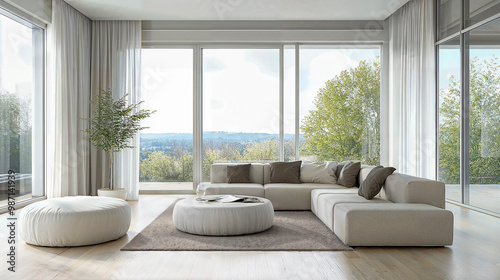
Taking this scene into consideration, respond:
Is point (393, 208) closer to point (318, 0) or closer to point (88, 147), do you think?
point (318, 0)

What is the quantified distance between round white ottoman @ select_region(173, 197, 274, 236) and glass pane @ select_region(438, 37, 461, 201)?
3.14 m

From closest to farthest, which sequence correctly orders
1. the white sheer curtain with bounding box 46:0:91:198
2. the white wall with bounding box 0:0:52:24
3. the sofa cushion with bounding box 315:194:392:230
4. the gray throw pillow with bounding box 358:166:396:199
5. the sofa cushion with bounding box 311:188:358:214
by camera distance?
the sofa cushion with bounding box 315:194:392:230
the gray throw pillow with bounding box 358:166:396:199
the sofa cushion with bounding box 311:188:358:214
the white wall with bounding box 0:0:52:24
the white sheer curtain with bounding box 46:0:91:198

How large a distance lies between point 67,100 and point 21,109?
2.85ft

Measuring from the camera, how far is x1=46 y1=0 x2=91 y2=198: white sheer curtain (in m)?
6.09

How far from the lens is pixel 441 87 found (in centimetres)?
607

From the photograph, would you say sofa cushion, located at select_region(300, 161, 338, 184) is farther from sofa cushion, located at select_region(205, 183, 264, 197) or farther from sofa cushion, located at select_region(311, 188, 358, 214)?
sofa cushion, located at select_region(205, 183, 264, 197)

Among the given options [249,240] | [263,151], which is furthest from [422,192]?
[263,151]

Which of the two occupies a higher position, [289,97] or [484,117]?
[289,97]

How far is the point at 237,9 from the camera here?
6.61 meters

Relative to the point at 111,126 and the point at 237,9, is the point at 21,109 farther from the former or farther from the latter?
the point at 237,9

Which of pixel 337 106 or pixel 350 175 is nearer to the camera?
pixel 350 175

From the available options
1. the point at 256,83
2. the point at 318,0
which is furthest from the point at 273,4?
the point at 256,83

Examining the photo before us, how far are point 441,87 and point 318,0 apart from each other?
7.26 feet

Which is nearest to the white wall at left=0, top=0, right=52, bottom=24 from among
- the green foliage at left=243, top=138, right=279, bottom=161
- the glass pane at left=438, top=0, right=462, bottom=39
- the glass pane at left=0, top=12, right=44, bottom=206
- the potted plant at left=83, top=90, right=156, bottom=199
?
the glass pane at left=0, top=12, right=44, bottom=206
